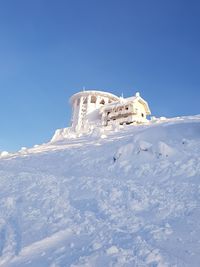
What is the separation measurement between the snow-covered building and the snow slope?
3386cm

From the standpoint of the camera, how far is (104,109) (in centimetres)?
6994

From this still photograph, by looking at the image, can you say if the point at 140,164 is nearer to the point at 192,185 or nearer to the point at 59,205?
the point at 192,185

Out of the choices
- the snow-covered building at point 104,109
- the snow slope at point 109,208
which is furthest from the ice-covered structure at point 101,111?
the snow slope at point 109,208

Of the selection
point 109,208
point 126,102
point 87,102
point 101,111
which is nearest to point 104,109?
→ point 101,111

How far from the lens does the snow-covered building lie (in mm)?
66375

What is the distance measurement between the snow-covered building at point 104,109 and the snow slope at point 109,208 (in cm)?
3386

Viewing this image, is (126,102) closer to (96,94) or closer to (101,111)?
(101,111)

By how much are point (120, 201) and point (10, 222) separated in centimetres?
562

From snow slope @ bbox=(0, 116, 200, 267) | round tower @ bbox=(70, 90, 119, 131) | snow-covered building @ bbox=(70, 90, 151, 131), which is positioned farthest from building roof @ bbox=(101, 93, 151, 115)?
snow slope @ bbox=(0, 116, 200, 267)

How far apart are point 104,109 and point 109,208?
5364cm

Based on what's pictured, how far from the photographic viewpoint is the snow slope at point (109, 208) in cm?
1262

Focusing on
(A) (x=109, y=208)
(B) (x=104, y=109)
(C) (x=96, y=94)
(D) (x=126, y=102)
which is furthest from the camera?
(C) (x=96, y=94)

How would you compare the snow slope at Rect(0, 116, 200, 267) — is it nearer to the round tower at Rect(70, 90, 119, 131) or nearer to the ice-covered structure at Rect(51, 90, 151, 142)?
the ice-covered structure at Rect(51, 90, 151, 142)

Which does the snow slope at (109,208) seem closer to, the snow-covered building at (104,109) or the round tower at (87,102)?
the snow-covered building at (104,109)
